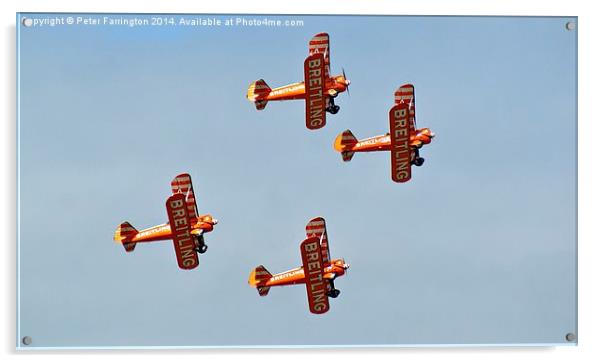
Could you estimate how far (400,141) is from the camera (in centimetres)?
386

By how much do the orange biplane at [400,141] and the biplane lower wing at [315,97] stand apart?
10 centimetres

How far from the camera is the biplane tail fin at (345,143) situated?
12.6 feet

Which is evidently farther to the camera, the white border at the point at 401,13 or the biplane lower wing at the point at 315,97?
the biplane lower wing at the point at 315,97

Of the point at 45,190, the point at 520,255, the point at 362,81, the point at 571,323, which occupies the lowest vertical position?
the point at 571,323

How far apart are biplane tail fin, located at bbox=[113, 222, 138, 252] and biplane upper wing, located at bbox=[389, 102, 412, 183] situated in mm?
933

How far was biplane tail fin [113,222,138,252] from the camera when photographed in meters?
3.77

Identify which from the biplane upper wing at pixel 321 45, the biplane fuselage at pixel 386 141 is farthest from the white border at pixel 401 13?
the biplane fuselage at pixel 386 141

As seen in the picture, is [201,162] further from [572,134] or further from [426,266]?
[572,134]

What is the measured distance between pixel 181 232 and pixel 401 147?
83cm

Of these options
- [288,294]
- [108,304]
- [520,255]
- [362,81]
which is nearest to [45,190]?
[108,304]

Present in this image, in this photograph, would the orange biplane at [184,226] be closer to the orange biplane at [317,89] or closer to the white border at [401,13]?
the white border at [401,13]

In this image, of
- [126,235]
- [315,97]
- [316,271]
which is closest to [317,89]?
[315,97]

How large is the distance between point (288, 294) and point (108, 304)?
62 cm

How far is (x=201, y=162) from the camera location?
3.81 m
